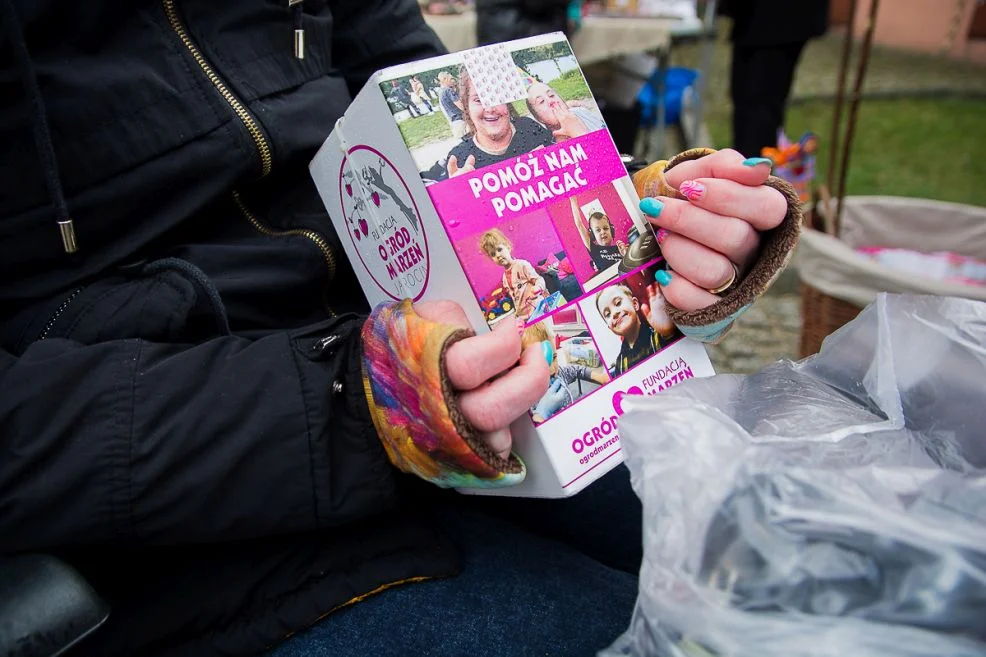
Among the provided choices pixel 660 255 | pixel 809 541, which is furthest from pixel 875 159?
pixel 809 541

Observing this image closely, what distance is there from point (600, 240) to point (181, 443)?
0.37 m

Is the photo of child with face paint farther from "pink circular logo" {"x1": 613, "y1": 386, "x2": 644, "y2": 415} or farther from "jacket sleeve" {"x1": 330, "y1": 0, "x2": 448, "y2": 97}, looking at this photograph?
"jacket sleeve" {"x1": 330, "y1": 0, "x2": 448, "y2": 97}

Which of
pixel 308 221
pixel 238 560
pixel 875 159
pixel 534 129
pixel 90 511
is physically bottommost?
pixel 875 159

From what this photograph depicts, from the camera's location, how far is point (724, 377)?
0.58m

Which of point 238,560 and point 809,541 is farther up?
point 809,541

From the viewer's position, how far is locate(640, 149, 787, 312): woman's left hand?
0.61 m

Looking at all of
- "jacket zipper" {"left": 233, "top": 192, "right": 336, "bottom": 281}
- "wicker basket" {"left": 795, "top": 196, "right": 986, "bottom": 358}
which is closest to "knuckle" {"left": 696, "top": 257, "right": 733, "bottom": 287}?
"jacket zipper" {"left": 233, "top": 192, "right": 336, "bottom": 281}

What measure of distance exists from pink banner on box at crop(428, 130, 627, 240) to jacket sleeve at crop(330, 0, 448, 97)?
1.24 ft

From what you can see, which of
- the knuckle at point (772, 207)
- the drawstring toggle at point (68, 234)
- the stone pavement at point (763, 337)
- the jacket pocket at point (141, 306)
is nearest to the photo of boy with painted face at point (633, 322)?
the knuckle at point (772, 207)

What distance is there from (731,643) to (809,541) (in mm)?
76

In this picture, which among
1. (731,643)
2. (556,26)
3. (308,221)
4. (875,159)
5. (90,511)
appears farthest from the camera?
(875,159)

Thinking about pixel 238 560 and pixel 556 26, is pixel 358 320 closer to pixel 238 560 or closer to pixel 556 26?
pixel 238 560

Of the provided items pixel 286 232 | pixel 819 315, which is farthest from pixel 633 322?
pixel 819 315

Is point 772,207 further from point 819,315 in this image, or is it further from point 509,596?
point 819,315
